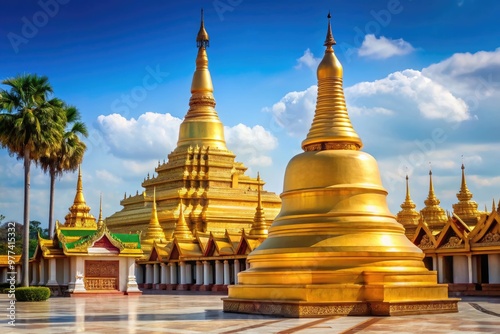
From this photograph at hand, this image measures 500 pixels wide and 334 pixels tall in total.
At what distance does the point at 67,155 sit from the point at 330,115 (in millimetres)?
24306

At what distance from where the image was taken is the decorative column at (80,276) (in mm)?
42750

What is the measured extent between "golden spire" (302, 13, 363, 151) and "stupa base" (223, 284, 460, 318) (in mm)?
5527

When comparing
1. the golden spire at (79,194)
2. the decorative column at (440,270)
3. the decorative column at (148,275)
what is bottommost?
the decorative column at (148,275)

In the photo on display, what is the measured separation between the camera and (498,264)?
36.4 metres

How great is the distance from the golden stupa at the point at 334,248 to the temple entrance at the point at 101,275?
2068cm

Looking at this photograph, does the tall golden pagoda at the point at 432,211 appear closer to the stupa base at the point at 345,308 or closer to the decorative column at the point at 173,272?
the decorative column at the point at 173,272

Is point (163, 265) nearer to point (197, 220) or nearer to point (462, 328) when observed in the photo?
point (197, 220)

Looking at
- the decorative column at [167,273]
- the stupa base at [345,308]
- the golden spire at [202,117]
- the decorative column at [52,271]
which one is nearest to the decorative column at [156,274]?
the decorative column at [167,273]

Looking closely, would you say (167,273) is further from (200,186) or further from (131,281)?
(200,186)

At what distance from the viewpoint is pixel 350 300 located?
2231 centimetres

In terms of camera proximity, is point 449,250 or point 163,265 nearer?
point 449,250

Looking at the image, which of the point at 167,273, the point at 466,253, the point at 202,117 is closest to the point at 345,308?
the point at 466,253

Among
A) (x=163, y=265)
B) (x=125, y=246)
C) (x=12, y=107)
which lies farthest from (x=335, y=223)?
(x=163, y=265)

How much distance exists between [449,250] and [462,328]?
2191cm
